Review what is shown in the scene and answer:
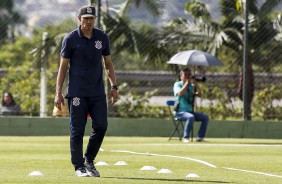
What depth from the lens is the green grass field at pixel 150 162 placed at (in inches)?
436

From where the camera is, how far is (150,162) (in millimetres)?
14227

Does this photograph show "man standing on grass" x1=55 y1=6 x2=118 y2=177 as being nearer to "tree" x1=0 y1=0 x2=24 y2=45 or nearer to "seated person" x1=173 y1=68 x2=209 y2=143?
"seated person" x1=173 y1=68 x2=209 y2=143

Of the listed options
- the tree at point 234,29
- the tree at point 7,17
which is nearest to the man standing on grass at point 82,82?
the tree at point 234,29

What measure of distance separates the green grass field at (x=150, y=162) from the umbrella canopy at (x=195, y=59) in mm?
1996

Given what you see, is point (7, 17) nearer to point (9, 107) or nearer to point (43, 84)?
point (43, 84)

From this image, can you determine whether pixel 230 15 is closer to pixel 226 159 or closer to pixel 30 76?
pixel 30 76

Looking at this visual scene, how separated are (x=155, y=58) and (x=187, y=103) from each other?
8.21ft

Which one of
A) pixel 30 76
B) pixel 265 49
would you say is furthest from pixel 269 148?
pixel 30 76

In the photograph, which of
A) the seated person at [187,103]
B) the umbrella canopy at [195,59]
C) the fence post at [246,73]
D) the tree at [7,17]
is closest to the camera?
the seated person at [187,103]

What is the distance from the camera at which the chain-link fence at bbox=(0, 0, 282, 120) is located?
23.5 m

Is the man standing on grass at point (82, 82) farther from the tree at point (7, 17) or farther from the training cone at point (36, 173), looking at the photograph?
the tree at point (7, 17)

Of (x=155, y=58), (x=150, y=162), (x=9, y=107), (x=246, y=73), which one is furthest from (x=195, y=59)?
(x=150, y=162)

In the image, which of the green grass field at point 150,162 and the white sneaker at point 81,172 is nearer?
the green grass field at point 150,162

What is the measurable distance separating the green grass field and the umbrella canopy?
200 centimetres
